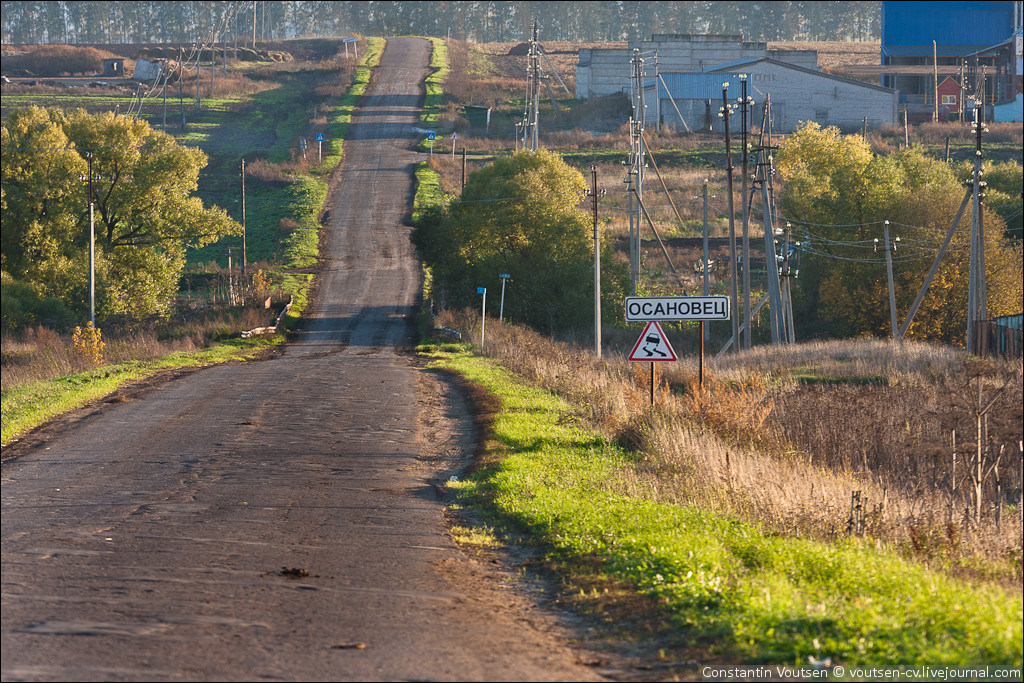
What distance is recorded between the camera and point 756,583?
7449 millimetres

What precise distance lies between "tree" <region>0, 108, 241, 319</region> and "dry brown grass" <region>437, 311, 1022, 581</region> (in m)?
18.5

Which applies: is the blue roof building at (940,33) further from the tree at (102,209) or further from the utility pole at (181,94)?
the tree at (102,209)

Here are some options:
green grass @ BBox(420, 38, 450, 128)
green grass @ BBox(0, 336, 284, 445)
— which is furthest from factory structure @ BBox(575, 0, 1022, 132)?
green grass @ BBox(0, 336, 284, 445)

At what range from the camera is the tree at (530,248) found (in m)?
48.9

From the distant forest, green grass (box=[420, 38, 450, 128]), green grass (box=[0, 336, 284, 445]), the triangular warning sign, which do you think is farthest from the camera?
the distant forest

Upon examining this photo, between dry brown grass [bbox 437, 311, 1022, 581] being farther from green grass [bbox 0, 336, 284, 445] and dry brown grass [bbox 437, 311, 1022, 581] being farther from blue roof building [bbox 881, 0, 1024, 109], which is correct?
blue roof building [bbox 881, 0, 1024, 109]

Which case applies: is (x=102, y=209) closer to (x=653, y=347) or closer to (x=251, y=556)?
(x=653, y=347)

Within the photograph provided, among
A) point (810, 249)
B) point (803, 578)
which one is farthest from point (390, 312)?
point (803, 578)

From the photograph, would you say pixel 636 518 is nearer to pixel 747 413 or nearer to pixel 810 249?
pixel 747 413

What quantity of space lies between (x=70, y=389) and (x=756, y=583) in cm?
1898

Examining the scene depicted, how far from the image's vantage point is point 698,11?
176125 millimetres

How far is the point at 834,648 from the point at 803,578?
1688 mm

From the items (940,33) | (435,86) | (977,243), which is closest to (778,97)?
(940,33)

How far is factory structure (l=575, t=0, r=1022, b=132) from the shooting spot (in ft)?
312
